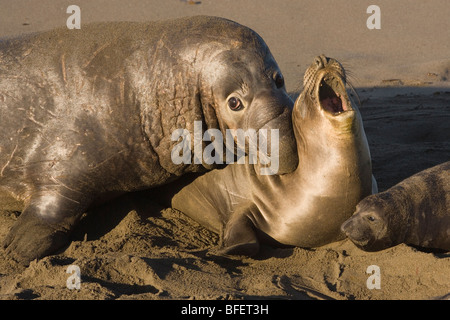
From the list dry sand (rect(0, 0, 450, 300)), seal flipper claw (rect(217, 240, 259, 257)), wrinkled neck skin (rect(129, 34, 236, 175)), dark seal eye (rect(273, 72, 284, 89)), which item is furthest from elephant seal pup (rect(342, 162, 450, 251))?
wrinkled neck skin (rect(129, 34, 236, 175))

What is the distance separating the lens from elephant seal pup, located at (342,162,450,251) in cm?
521

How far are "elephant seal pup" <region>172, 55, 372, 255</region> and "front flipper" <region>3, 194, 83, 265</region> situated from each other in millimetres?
1211

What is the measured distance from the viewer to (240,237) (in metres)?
5.52

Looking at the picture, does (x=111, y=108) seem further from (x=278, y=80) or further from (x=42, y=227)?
(x=278, y=80)

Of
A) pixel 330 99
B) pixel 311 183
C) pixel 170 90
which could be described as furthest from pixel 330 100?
pixel 170 90

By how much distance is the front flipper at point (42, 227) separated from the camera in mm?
5453

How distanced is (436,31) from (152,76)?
323 inches

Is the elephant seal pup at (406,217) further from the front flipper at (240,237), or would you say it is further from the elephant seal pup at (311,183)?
the front flipper at (240,237)

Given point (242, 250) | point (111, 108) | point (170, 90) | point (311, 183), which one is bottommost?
point (242, 250)

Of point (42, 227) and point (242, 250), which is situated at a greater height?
point (42, 227)

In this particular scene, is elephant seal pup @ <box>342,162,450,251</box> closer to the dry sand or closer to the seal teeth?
the dry sand

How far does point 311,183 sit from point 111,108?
1.59m

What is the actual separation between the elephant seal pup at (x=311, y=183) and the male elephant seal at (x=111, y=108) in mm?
186

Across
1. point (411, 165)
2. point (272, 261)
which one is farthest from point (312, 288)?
point (411, 165)
